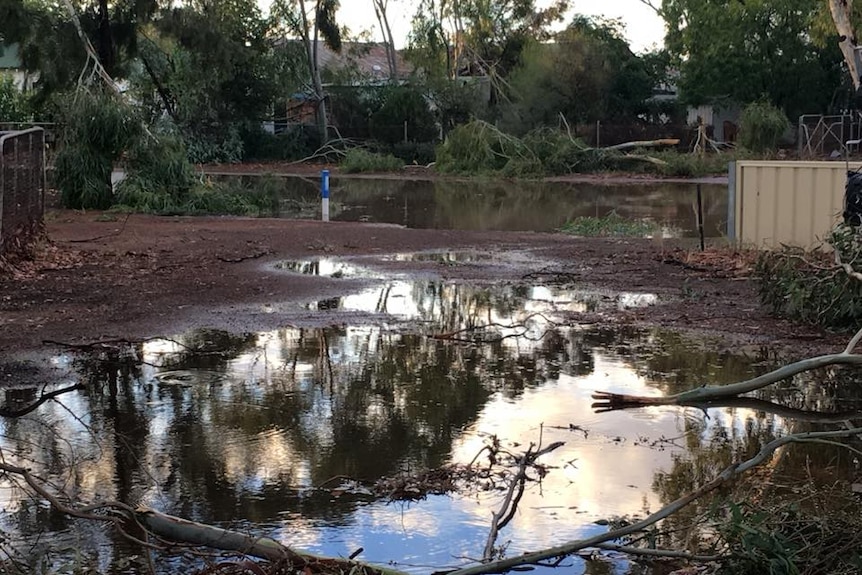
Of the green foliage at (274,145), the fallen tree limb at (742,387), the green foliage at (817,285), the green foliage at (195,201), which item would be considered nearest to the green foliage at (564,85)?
the green foliage at (274,145)

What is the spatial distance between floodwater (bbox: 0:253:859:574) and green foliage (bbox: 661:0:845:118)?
45350 millimetres

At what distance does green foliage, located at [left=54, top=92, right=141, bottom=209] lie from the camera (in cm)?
2566

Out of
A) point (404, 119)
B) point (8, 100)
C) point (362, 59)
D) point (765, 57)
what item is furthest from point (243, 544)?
point (362, 59)

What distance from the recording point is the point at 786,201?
618 inches

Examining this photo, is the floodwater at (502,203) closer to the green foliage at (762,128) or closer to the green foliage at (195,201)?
the green foliage at (195,201)

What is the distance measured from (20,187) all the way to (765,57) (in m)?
45.7

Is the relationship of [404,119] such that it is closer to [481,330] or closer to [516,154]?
[516,154]

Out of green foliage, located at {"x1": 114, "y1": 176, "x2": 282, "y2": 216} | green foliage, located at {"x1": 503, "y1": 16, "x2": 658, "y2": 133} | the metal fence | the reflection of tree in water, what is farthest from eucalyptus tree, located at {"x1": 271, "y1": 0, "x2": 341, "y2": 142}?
the reflection of tree in water

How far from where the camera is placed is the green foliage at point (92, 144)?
25.7 m

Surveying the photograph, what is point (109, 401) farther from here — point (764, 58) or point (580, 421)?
point (764, 58)

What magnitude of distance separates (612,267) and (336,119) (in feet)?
147

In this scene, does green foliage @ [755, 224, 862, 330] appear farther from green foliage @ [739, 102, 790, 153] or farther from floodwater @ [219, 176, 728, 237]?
green foliage @ [739, 102, 790, 153]

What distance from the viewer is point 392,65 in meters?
67.8

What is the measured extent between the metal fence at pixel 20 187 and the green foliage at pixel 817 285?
926cm
